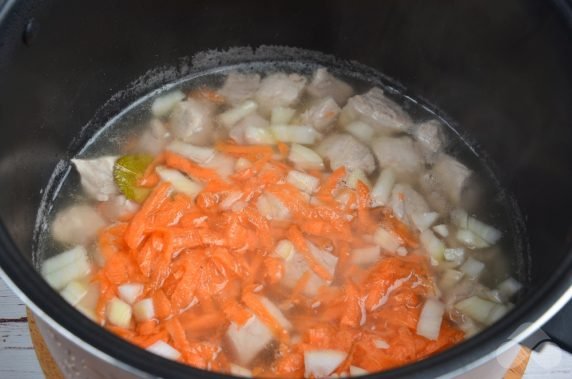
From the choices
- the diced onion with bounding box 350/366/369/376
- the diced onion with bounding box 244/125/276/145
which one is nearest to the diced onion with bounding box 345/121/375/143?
the diced onion with bounding box 244/125/276/145

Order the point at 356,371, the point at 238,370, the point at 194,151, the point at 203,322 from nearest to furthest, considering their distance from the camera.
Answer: the point at 356,371 → the point at 238,370 → the point at 203,322 → the point at 194,151

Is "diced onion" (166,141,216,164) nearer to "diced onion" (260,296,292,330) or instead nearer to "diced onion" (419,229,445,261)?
"diced onion" (260,296,292,330)

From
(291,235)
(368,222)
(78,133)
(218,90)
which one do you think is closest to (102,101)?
(78,133)

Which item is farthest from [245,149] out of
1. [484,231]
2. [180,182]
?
[484,231]

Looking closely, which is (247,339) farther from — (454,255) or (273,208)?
(454,255)

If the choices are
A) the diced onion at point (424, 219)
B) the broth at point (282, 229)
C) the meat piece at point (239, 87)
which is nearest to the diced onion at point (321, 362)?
the broth at point (282, 229)
